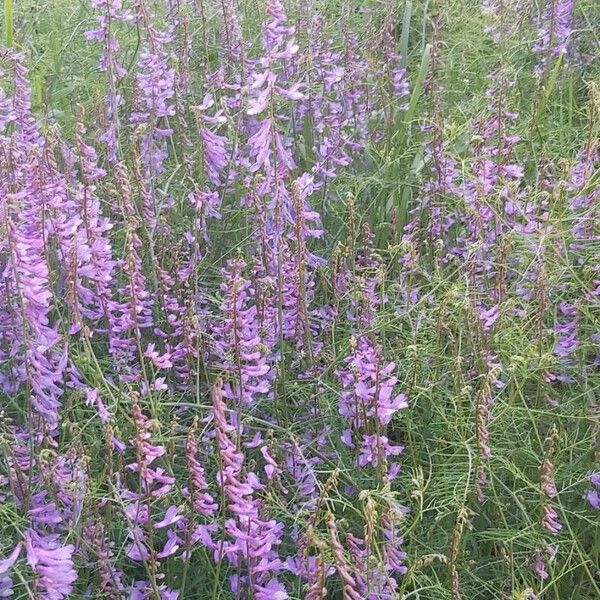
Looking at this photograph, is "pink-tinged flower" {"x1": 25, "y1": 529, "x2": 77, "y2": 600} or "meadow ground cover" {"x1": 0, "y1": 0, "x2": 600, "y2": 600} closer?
"pink-tinged flower" {"x1": 25, "y1": 529, "x2": 77, "y2": 600}

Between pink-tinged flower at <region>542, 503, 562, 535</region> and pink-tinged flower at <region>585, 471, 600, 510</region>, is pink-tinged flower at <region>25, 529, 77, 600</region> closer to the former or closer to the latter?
pink-tinged flower at <region>542, 503, 562, 535</region>

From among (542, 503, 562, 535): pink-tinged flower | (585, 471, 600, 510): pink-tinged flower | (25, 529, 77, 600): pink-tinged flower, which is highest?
(25, 529, 77, 600): pink-tinged flower

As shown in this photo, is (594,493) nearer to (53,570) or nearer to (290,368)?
(290,368)

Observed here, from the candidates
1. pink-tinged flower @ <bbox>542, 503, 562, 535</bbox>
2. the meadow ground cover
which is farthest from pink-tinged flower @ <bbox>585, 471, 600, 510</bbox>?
pink-tinged flower @ <bbox>542, 503, 562, 535</bbox>

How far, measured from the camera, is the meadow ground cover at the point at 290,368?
157cm

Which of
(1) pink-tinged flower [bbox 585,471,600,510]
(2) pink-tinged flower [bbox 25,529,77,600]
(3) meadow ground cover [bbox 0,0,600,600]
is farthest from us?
(1) pink-tinged flower [bbox 585,471,600,510]

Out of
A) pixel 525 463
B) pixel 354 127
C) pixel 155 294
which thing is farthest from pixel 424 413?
pixel 354 127

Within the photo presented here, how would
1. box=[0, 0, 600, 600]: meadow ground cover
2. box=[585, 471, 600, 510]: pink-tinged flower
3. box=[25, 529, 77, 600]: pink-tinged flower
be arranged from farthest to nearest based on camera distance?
box=[585, 471, 600, 510]: pink-tinged flower
box=[0, 0, 600, 600]: meadow ground cover
box=[25, 529, 77, 600]: pink-tinged flower

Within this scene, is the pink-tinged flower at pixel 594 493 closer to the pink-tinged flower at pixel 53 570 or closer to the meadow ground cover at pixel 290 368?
the meadow ground cover at pixel 290 368

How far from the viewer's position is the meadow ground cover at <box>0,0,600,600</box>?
1.57 metres

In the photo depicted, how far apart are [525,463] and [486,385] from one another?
52 cm

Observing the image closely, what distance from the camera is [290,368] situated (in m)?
2.07

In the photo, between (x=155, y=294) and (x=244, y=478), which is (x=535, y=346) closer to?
(x=244, y=478)

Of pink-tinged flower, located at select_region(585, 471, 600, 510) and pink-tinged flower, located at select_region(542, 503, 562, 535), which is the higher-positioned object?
pink-tinged flower, located at select_region(542, 503, 562, 535)
